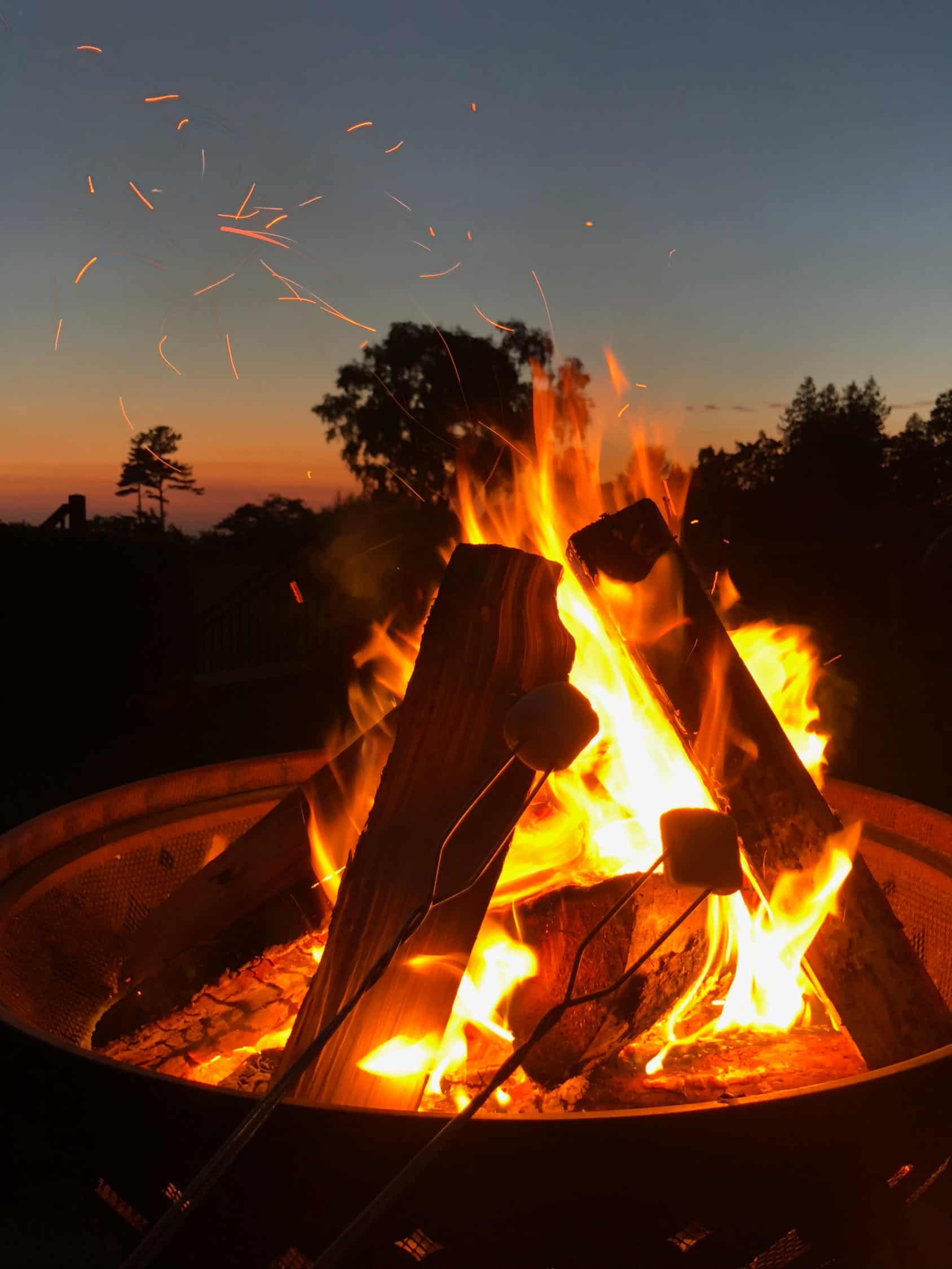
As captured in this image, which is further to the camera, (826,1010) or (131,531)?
(131,531)

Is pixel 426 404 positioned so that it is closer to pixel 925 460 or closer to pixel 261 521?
pixel 261 521

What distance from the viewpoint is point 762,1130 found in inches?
45.6

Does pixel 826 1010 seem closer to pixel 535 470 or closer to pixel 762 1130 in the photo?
pixel 762 1130

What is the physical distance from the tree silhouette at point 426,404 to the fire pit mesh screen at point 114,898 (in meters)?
4.38

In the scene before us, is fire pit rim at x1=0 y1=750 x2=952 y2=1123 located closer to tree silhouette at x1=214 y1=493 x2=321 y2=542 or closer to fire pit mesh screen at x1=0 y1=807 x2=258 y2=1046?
fire pit mesh screen at x1=0 y1=807 x2=258 y2=1046

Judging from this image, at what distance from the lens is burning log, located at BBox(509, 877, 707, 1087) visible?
6.14ft

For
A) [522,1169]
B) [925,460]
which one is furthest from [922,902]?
[925,460]

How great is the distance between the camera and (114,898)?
92.9 inches

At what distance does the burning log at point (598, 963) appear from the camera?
1.87m

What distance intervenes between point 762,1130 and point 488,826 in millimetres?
688

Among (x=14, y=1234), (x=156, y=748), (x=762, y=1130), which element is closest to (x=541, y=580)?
(x=762, y=1130)

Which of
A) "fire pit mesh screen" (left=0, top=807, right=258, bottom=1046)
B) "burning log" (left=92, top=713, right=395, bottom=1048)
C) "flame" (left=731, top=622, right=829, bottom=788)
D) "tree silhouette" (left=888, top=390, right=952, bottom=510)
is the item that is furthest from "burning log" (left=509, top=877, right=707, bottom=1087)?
"tree silhouette" (left=888, top=390, right=952, bottom=510)

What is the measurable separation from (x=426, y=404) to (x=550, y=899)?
13617mm

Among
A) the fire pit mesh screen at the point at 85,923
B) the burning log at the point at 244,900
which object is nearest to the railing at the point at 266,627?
the fire pit mesh screen at the point at 85,923
